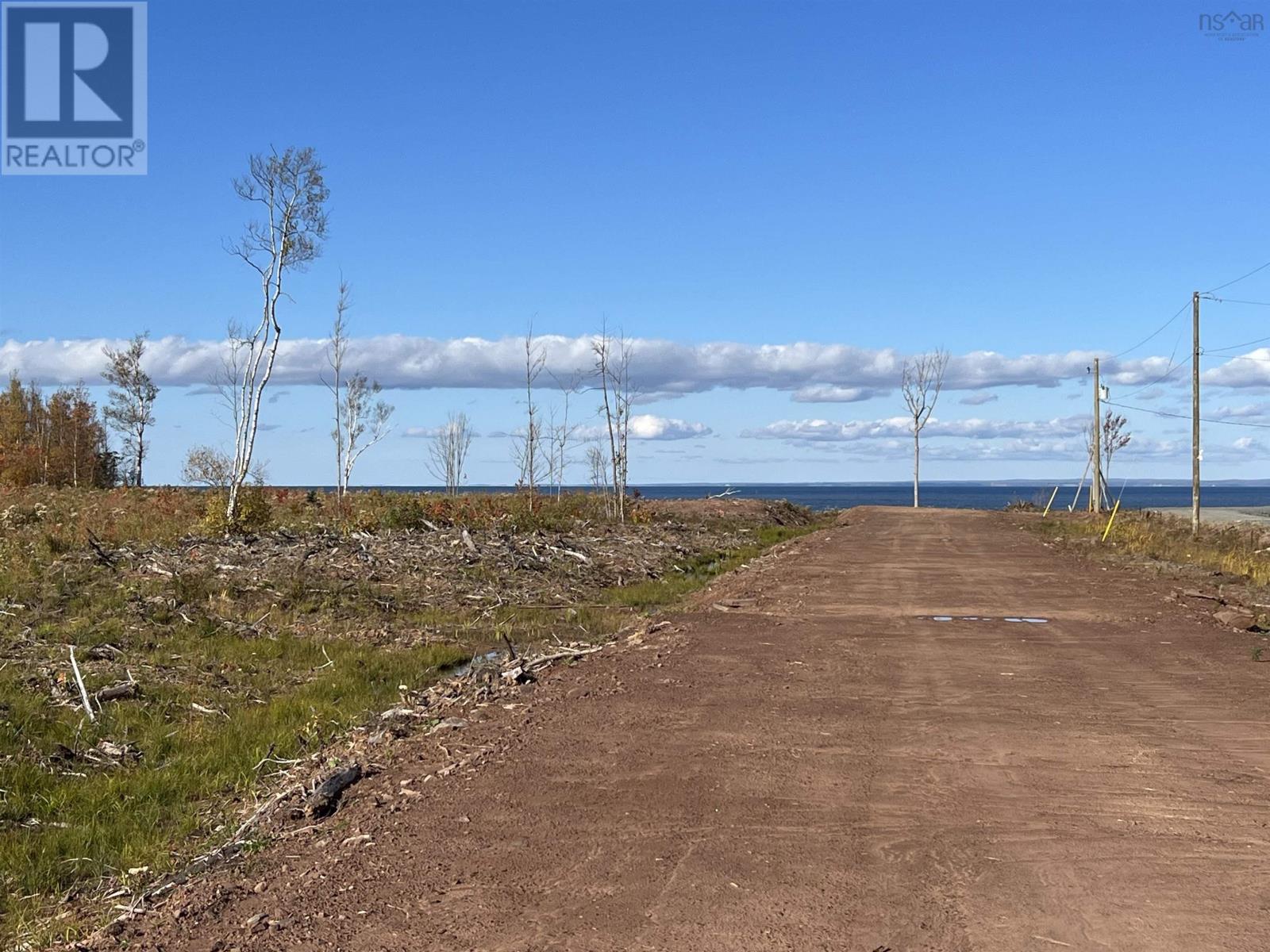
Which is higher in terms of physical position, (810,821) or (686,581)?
(810,821)

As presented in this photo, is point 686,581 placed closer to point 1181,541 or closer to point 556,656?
point 556,656

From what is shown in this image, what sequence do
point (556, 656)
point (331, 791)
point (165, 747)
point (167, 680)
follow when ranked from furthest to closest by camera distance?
point (167, 680), point (556, 656), point (165, 747), point (331, 791)

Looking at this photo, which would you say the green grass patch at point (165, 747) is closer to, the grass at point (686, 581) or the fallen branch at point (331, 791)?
the fallen branch at point (331, 791)

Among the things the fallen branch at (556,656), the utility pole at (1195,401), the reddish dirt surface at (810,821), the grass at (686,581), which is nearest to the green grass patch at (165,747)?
the fallen branch at (556,656)

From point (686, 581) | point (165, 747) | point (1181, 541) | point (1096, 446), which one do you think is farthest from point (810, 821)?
point (1096, 446)

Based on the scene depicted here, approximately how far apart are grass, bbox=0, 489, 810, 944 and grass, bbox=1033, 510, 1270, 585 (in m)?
10.9

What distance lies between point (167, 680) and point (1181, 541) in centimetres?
2639

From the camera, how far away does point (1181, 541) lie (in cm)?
2928

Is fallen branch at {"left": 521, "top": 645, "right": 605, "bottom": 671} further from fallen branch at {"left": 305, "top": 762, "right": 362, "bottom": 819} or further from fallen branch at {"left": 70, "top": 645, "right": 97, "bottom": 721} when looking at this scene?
fallen branch at {"left": 70, "top": 645, "right": 97, "bottom": 721}

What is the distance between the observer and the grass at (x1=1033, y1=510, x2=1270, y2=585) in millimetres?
22156

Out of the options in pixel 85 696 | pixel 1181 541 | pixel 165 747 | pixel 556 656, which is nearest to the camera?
pixel 165 747

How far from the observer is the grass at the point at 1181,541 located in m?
22.2

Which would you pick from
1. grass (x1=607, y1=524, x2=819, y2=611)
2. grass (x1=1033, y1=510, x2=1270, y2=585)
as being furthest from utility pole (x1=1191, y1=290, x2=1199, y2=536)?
grass (x1=607, y1=524, x2=819, y2=611)

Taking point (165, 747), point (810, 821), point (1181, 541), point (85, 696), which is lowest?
point (165, 747)
